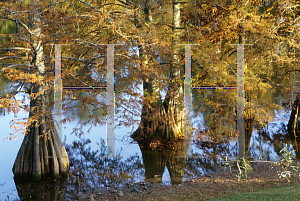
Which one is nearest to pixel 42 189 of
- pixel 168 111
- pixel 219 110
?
pixel 168 111

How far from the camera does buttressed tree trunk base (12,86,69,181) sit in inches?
348

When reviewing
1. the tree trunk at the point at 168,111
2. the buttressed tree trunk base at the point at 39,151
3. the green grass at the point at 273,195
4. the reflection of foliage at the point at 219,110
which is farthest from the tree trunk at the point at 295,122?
the buttressed tree trunk base at the point at 39,151

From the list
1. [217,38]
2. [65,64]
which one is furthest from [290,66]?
[65,64]

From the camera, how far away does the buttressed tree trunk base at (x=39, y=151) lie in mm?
8844

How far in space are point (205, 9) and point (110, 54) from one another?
6.58 metres

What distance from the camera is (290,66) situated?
1309cm

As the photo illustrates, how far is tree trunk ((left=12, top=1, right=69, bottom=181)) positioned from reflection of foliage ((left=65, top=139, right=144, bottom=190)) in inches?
32.3

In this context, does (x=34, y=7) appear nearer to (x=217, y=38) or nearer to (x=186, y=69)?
(x=186, y=69)

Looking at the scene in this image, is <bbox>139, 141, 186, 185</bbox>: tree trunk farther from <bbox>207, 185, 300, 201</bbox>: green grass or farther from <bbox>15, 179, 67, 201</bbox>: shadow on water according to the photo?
<bbox>207, 185, 300, 201</bbox>: green grass

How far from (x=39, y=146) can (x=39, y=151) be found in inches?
5.8

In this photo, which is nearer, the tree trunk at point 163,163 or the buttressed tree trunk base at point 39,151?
the buttressed tree trunk base at point 39,151

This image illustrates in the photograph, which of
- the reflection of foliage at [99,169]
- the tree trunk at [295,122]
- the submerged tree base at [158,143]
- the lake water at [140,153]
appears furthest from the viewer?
the tree trunk at [295,122]

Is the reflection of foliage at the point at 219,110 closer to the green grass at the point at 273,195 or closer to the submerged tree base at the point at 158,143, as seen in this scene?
the submerged tree base at the point at 158,143

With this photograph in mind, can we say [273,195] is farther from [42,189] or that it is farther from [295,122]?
[295,122]
